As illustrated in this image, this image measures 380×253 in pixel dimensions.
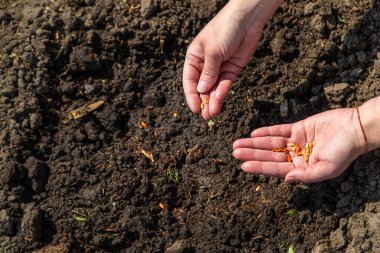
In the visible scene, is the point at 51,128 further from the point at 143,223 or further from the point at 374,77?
the point at 374,77

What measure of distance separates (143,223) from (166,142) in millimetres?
603

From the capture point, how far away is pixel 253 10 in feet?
10.8

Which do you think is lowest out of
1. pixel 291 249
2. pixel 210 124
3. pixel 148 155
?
pixel 291 249

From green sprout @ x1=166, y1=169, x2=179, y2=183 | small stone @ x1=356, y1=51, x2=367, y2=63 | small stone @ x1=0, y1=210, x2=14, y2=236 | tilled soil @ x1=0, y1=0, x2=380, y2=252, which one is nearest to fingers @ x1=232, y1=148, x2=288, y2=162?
tilled soil @ x1=0, y1=0, x2=380, y2=252

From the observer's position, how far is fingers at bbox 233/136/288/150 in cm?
312

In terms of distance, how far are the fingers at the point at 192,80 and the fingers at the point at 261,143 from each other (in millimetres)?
342

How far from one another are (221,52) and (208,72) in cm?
16

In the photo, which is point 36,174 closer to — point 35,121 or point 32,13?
point 35,121

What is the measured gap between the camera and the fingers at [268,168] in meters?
3.02

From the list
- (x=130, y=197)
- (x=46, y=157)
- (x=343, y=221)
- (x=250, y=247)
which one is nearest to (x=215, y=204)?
(x=250, y=247)

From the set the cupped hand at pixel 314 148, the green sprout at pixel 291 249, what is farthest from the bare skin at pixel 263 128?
the green sprout at pixel 291 249

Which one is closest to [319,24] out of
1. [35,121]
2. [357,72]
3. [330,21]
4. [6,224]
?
[330,21]

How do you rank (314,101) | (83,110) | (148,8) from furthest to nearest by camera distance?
(148,8) → (83,110) → (314,101)

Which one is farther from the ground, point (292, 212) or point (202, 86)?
point (202, 86)
